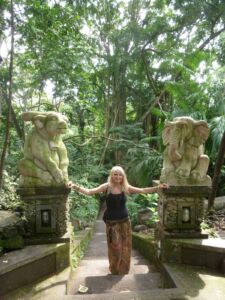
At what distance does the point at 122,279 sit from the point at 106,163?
10.6 m

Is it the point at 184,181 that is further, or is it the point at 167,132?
the point at 167,132

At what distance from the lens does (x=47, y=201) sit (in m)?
3.56

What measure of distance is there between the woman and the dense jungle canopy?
216 centimetres

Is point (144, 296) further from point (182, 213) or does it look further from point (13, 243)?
point (13, 243)

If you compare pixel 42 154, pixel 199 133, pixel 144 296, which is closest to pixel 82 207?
pixel 42 154

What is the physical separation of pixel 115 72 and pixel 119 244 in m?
9.07

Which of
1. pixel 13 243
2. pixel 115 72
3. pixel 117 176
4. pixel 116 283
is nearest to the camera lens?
pixel 116 283

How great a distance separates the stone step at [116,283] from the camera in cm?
311

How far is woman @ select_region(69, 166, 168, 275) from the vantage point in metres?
3.48

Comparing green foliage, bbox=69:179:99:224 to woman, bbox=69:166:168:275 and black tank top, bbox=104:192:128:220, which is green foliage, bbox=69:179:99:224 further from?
black tank top, bbox=104:192:128:220

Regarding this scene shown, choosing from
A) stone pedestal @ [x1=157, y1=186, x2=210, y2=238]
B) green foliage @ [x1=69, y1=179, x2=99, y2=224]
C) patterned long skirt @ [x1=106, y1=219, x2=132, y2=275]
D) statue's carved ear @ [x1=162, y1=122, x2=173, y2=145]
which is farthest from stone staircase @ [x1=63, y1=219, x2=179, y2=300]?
green foliage @ [x1=69, y1=179, x2=99, y2=224]

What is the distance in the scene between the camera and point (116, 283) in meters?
3.23

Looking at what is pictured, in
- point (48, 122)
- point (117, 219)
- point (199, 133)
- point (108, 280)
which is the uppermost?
point (48, 122)

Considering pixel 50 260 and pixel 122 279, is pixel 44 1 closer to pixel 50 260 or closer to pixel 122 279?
pixel 50 260
